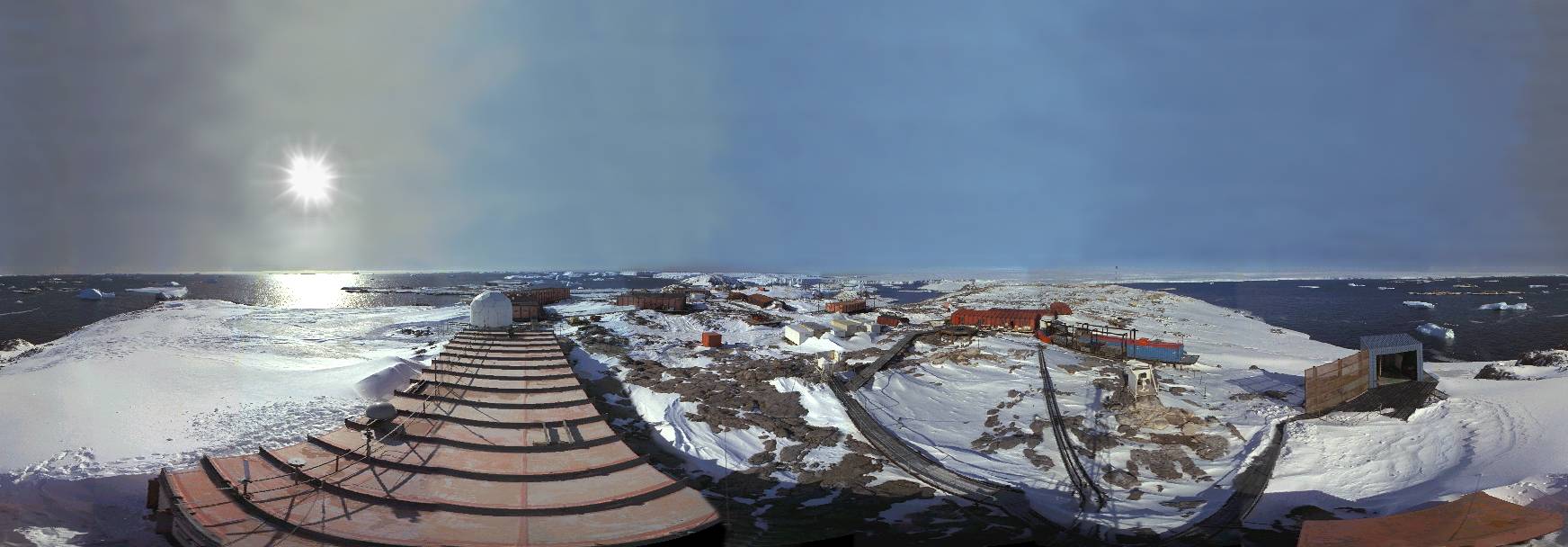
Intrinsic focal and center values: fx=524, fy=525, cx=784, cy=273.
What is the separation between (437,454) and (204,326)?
122 feet

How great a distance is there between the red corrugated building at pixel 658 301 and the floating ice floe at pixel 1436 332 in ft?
197

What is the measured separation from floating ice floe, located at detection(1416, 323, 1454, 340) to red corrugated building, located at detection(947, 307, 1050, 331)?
33446 millimetres

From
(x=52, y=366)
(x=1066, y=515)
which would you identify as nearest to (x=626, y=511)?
(x=1066, y=515)

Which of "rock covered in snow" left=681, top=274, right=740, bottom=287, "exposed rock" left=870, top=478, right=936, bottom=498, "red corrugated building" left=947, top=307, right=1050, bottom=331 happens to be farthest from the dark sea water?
"rock covered in snow" left=681, top=274, right=740, bottom=287

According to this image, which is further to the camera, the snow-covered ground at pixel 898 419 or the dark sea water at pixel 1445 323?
the dark sea water at pixel 1445 323

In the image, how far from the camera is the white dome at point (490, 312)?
3269 cm

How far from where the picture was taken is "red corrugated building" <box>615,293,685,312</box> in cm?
4437

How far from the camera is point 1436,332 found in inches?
1670

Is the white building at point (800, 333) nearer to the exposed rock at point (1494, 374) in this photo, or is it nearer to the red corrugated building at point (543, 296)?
the exposed rock at point (1494, 374)

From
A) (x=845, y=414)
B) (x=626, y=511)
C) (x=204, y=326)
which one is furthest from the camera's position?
(x=204, y=326)

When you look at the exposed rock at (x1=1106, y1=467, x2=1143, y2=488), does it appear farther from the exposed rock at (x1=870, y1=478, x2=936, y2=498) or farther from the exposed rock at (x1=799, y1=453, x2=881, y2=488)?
the exposed rock at (x1=799, y1=453, x2=881, y2=488)

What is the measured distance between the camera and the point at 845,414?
17.2m

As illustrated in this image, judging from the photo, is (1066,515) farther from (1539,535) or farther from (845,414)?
(845,414)

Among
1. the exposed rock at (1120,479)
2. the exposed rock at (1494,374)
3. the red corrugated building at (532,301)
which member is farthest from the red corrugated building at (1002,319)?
the red corrugated building at (532,301)
